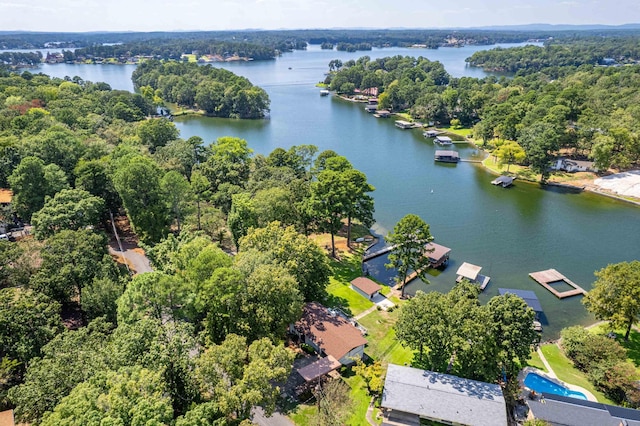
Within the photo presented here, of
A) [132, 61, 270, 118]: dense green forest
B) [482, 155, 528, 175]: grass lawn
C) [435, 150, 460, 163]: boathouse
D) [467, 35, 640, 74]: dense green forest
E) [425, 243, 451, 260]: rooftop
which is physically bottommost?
[425, 243, 451, 260]: rooftop

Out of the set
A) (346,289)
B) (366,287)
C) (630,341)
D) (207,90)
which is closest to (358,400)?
(366,287)

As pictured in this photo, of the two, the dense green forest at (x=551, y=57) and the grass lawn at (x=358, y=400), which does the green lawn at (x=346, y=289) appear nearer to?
the grass lawn at (x=358, y=400)

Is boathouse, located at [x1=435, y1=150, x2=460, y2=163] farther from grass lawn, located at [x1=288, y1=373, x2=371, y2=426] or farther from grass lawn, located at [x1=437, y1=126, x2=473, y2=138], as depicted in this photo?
grass lawn, located at [x1=288, y1=373, x2=371, y2=426]

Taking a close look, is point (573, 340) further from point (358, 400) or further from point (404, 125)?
point (404, 125)

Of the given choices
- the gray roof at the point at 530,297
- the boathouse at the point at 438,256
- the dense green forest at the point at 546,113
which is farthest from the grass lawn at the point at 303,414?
the dense green forest at the point at 546,113

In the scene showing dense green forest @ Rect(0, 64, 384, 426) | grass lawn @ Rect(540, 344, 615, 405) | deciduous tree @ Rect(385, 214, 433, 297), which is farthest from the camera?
deciduous tree @ Rect(385, 214, 433, 297)

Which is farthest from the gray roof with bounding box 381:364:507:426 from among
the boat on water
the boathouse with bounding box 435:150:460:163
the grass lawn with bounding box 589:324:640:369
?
the boat on water
